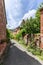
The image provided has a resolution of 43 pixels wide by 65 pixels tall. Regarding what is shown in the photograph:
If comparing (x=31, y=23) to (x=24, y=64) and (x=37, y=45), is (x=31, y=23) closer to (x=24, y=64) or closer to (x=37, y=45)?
(x=37, y=45)

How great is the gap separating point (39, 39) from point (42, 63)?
812cm

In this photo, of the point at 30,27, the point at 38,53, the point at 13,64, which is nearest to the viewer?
the point at 13,64

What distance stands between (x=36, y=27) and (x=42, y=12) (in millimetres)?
7276

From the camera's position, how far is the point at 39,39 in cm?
2577

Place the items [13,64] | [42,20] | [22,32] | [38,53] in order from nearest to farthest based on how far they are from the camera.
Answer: [13,64] → [38,53] → [42,20] → [22,32]

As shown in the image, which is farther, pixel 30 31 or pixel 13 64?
pixel 30 31

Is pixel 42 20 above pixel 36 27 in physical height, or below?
above

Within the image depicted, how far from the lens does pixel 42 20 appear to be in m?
25.5

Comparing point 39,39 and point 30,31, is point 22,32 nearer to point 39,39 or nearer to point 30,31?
point 30,31

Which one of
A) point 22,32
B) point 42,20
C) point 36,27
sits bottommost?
point 22,32

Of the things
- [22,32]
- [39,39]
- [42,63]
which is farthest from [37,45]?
[22,32]

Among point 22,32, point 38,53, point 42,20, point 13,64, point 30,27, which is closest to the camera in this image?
point 13,64

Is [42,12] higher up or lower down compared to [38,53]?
higher up

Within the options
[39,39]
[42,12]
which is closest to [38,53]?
[39,39]
